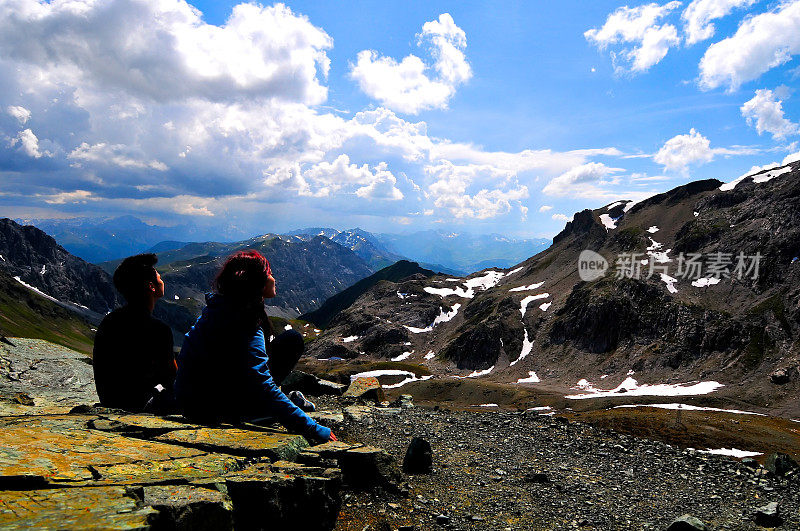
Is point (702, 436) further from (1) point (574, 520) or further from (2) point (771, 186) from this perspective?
(2) point (771, 186)

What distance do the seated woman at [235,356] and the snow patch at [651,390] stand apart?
97191mm

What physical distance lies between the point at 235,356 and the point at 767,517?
18.8 metres

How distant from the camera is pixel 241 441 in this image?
7.55 m

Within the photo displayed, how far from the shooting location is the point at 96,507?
13.8 ft

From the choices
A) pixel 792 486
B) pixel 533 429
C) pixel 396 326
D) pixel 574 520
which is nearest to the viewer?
pixel 574 520

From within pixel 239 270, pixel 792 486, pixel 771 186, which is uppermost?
pixel 771 186

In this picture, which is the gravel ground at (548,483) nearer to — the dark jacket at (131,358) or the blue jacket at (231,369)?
the blue jacket at (231,369)

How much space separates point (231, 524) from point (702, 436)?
44695 mm

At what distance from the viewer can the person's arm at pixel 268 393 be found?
22.8ft

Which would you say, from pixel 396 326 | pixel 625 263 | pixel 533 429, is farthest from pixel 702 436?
pixel 396 326

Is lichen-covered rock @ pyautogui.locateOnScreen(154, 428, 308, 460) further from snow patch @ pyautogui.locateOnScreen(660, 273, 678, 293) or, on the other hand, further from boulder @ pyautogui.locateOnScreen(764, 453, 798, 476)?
snow patch @ pyautogui.locateOnScreen(660, 273, 678, 293)

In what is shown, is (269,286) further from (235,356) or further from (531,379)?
(531,379)

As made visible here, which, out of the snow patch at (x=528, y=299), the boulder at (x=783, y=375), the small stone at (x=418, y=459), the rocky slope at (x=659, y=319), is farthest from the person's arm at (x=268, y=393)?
the snow patch at (x=528, y=299)

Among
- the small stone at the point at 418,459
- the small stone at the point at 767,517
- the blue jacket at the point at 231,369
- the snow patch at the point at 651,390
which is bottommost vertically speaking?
the snow patch at the point at 651,390
